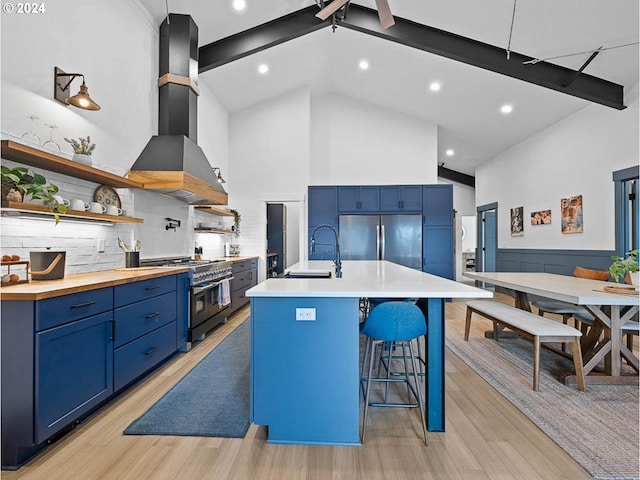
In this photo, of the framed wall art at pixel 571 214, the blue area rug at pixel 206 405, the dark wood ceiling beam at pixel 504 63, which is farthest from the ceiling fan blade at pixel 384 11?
the framed wall art at pixel 571 214

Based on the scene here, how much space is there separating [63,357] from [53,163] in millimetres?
1313

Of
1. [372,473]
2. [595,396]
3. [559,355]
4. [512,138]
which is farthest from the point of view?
[512,138]

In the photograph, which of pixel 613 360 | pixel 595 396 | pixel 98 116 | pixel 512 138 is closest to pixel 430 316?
pixel 595 396

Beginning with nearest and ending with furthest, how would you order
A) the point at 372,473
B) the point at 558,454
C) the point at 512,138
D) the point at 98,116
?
the point at 372,473 → the point at 558,454 → the point at 98,116 → the point at 512,138

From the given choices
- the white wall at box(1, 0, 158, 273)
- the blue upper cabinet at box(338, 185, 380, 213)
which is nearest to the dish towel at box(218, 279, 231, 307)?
the white wall at box(1, 0, 158, 273)

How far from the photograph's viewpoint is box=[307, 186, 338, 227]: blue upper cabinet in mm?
6719

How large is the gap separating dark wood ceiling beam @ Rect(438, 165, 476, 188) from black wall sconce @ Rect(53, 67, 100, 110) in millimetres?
9047

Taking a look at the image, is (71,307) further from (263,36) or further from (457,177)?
(457,177)

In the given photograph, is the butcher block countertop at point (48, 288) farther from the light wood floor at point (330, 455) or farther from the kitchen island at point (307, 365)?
the kitchen island at point (307, 365)

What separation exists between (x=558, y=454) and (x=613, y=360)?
4.73ft

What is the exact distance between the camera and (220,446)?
193 cm

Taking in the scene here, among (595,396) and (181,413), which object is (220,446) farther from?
(595,396)

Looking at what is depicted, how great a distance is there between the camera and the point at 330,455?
1.84 meters

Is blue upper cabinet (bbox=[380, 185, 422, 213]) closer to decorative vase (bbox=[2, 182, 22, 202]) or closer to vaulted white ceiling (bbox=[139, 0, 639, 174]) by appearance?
vaulted white ceiling (bbox=[139, 0, 639, 174])
